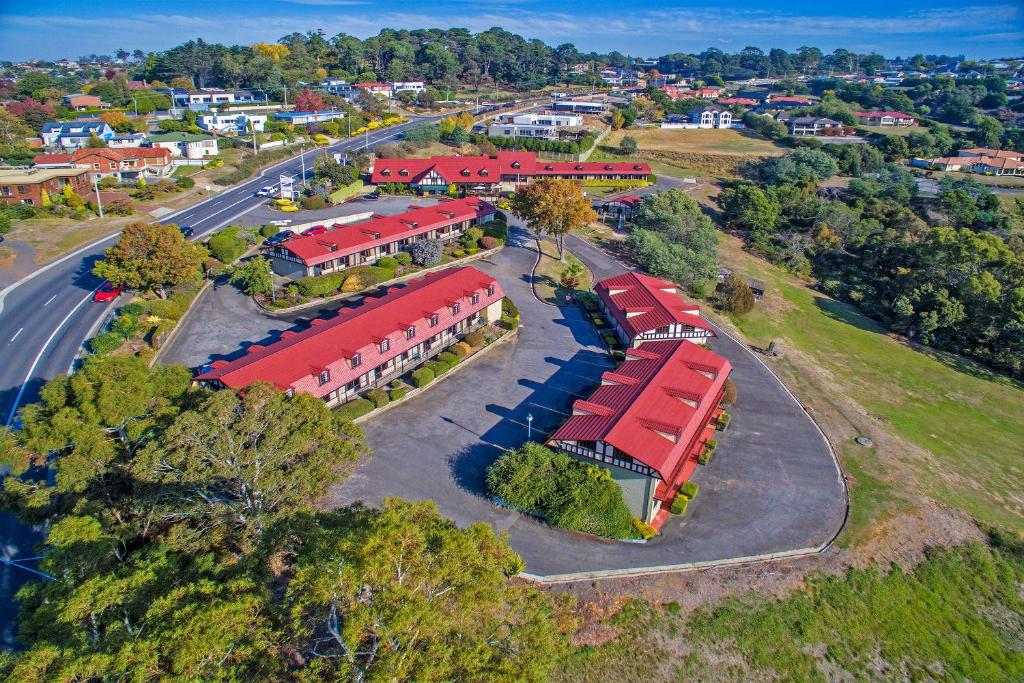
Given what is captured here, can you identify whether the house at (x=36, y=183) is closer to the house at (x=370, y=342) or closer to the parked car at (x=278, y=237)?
the parked car at (x=278, y=237)

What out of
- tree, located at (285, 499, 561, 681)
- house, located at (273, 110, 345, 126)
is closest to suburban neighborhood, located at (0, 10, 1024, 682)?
tree, located at (285, 499, 561, 681)

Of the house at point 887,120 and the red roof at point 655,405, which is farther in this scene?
the house at point 887,120

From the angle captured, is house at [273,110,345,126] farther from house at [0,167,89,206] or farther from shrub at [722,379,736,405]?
shrub at [722,379,736,405]

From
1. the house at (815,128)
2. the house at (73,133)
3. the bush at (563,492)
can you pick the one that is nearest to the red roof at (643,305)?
the bush at (563,492)

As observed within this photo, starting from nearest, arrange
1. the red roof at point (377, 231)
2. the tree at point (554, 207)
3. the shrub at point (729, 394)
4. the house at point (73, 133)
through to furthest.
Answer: the shrub at point (729, 394) < the red roof at point (377, 231) < the tree at point (554, 207) < the house at point (73, 133)

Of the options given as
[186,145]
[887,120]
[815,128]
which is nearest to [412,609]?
[186,145]

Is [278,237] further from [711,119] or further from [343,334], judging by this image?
[711,119]
